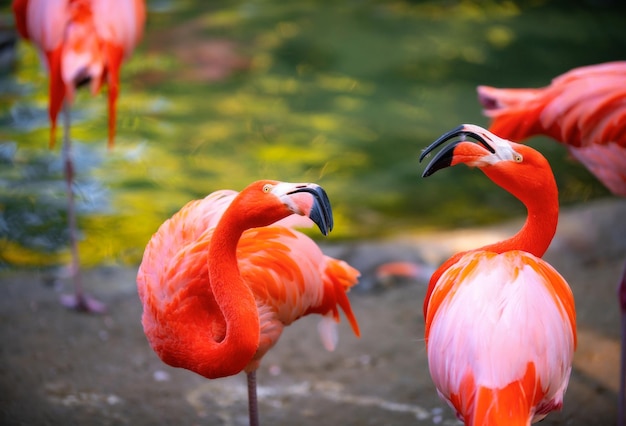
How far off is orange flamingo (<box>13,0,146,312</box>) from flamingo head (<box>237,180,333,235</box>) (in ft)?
5.90

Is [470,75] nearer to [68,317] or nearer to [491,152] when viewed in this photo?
[68,317]

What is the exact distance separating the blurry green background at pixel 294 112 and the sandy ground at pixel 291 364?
75 centimetres

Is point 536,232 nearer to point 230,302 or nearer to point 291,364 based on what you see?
point 230,302

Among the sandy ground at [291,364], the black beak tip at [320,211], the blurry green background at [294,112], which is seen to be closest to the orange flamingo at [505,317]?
the black beak tip at [320,211]

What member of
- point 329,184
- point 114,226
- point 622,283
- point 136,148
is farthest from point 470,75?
point 622,283

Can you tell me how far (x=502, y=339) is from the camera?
2295 millimetres

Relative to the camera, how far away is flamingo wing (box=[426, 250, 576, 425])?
7.43 ft

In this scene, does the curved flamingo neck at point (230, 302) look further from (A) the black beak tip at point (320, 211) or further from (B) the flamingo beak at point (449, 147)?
(B) the flamingo beak at point (449, 147)

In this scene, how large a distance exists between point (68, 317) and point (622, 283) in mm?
2694

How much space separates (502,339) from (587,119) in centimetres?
143

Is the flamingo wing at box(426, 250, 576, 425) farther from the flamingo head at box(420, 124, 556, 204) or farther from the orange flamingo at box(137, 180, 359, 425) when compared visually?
the orange flamingo at box(137, 180, 359, 425)

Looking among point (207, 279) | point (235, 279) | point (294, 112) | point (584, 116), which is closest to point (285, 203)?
point (235, 279)

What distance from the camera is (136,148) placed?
630cm

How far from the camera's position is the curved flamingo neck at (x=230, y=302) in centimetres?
252
